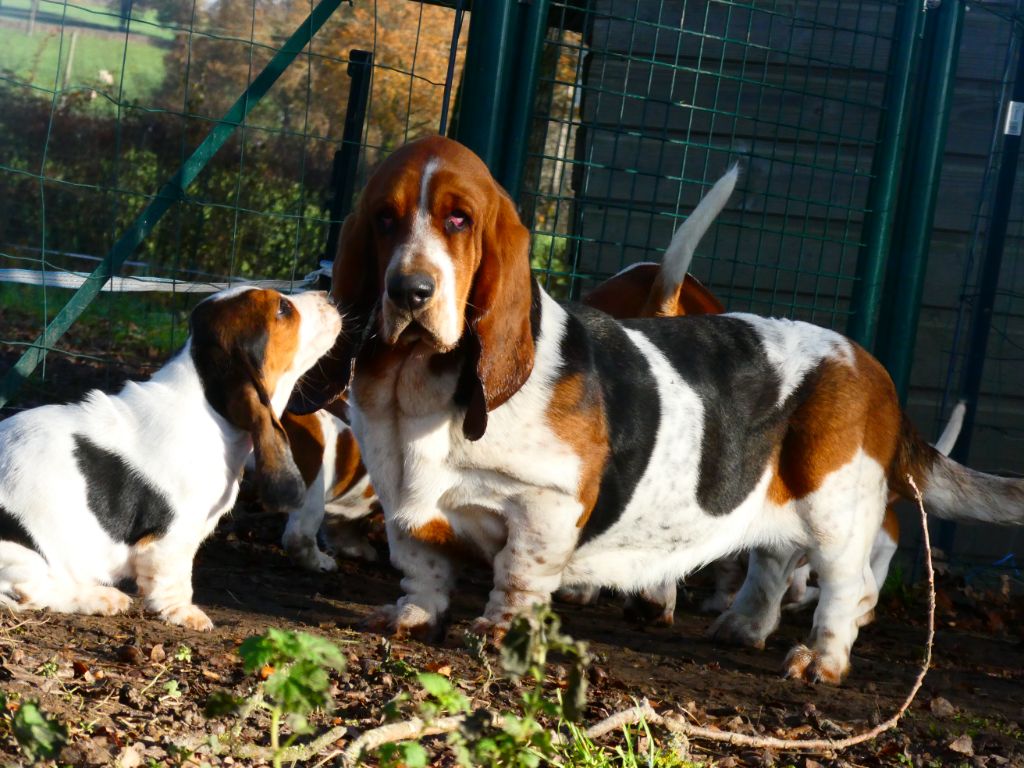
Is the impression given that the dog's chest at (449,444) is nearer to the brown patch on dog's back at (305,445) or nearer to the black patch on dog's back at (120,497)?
the black patch on dog's back at (120,497)

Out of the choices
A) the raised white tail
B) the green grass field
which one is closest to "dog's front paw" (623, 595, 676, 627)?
the raised white tail

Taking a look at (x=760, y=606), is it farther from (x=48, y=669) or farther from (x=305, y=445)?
(x=48, y=669)

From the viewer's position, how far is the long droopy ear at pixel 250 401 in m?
4.02

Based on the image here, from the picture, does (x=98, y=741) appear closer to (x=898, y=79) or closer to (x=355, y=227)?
(x=355, y=227)

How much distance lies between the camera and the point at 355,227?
3.74 m

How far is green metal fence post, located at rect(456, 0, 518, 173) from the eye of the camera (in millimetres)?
5715

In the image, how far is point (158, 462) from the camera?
4.03 metres

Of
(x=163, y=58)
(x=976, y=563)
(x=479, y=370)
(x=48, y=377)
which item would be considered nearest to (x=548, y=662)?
(x=479, y=370)

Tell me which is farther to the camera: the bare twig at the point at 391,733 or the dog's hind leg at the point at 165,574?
the dog's hind leg at the point at 165,574

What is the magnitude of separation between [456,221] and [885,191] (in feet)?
12.5

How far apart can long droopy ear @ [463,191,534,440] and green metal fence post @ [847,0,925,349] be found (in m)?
3.41

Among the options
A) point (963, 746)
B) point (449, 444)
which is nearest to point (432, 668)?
point (449, 444)

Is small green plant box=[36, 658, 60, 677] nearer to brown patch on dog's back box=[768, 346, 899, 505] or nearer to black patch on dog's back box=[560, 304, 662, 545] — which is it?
black patch on dog's back box=[560, 304, 662, 545]

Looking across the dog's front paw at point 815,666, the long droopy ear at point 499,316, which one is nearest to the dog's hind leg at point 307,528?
the long droopy ear at point 499,316
